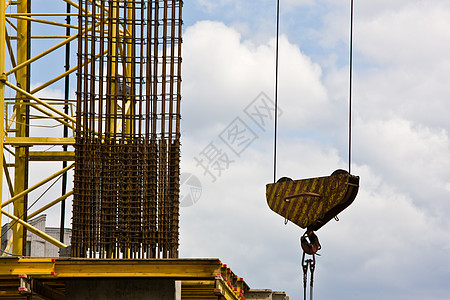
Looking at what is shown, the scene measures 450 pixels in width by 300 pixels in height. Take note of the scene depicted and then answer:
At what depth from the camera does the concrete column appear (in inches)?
894

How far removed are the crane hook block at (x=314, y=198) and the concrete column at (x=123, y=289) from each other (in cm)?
473

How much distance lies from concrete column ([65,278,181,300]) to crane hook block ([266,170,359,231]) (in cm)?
473

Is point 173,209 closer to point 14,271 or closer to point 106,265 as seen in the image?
point 106,265

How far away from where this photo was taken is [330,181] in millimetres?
18625

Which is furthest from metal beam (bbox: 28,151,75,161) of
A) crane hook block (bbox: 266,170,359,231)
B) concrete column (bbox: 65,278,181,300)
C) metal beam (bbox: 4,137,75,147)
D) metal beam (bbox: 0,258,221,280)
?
crane hook block (bbox: 266,170,359,231)

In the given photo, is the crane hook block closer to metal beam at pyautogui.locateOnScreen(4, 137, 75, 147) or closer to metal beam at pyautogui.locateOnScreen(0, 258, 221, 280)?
metal beam at pyautogui.locateOnScreen(0, 258, 221, 280)

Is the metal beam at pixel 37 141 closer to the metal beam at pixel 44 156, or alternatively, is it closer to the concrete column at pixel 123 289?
the metal beam at pixel 44 156

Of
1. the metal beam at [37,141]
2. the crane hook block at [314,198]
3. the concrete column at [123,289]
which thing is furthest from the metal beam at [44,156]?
the crane hook block at [314,198]

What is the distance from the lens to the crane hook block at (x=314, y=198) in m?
18.5

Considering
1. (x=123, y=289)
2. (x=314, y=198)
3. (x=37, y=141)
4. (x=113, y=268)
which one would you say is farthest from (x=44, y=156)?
(x=314, y=198)

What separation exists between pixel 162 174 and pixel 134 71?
3.15 metres

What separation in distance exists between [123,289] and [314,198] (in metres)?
6.32

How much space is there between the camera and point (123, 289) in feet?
74.5

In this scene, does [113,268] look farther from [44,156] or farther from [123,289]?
[44,156]
